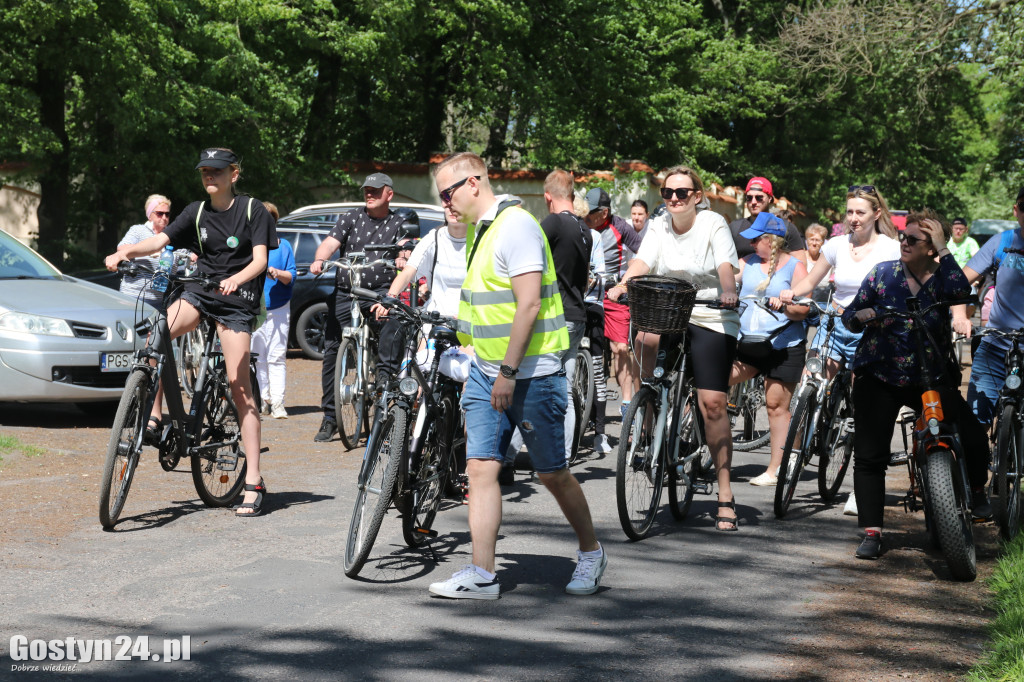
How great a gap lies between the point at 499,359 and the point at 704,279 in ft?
6.84

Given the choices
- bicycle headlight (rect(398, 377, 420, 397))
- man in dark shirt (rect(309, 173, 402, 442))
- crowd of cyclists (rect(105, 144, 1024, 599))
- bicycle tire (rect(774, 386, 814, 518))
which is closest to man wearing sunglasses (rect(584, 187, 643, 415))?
crowd of cyclists (rect(105, 144, 1024, 599))

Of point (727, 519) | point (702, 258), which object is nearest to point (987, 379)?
point (727, 519)

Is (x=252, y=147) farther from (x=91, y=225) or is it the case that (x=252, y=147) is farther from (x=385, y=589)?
(x=385, y=589)

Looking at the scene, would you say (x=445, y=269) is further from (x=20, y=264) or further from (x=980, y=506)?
(x=20, y=264)

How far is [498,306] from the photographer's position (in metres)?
5.32

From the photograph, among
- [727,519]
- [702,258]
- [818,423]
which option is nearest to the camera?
[702,258]

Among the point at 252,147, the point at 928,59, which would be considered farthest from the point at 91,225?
the point at 928,59

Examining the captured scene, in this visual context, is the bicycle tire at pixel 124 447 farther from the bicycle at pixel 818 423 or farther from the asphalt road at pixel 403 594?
the bicycle at pixel 818 423

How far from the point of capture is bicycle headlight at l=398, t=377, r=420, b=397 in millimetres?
5758

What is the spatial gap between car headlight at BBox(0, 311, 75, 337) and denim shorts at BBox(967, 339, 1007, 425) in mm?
6893

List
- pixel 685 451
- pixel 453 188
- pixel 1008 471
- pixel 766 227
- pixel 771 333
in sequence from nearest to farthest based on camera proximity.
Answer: pixel 453 188 → pixel 1008 471 → pixel 685 451 → pixel 771 333 → pixel 766 227

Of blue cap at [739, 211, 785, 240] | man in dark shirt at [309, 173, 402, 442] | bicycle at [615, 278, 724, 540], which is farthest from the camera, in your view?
man in dark shirt at [309, 173, 402, 442]

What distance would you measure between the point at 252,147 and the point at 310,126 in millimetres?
3898

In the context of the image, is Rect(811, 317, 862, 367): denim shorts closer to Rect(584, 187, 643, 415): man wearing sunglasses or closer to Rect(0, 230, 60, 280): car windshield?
Rect(584, 187, 643, 415): man wearing sunglasses
